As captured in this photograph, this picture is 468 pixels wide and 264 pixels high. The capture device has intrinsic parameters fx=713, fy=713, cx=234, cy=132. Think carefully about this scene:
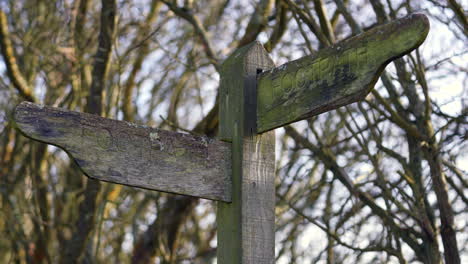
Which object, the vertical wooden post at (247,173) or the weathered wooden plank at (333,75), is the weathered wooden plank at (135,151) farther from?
the weathered wooden plank at (333,75)

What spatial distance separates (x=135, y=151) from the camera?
7.25 feet

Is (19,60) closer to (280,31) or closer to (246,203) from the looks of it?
(280,31)

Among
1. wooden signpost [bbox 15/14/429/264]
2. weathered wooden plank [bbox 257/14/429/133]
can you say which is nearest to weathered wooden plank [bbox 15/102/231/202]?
wooden signpost [bbox 15/14/429/264]

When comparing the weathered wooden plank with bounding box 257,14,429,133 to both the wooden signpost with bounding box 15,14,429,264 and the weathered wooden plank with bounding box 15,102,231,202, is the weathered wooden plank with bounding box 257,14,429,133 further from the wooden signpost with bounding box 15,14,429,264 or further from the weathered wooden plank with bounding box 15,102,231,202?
the weathered wooden plank with bounding box 15,102,231,202

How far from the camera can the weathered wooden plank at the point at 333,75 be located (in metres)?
1.89

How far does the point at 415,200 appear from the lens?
424cm

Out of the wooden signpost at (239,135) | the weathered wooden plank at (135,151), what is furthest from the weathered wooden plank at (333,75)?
the weathered wooden plank at (135,151)

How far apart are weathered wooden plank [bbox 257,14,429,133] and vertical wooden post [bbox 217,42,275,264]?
5 cm

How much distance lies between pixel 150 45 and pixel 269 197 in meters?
5.84

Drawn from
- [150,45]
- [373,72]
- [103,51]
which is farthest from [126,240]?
[373,72]

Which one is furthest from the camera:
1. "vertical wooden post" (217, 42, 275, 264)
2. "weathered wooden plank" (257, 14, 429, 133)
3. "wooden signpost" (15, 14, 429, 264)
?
"vertical wooden post" (217, 42, 275, 264)

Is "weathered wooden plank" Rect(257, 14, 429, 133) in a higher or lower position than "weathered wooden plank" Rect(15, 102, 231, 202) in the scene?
higher

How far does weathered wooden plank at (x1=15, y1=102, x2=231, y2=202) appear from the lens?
2.07 meters

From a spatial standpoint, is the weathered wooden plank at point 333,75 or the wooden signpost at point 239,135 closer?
the weathered wooden plank at point 333,75
